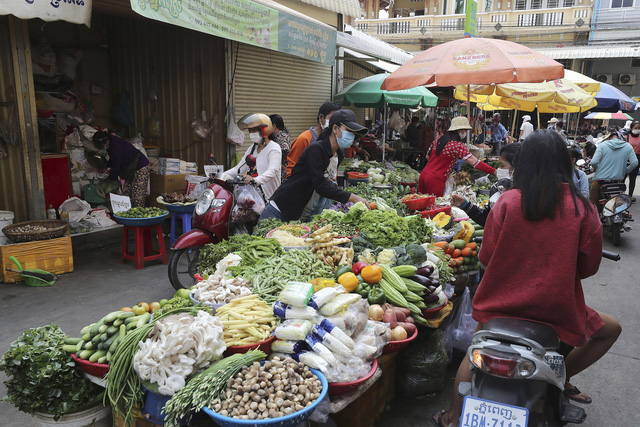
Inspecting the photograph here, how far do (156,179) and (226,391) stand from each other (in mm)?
7021

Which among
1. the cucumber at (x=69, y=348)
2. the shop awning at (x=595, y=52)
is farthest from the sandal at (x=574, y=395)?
Answer: the shop awning at (x=595, y=52)

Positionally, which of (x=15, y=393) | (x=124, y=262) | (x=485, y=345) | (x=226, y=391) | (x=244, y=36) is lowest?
(x=124, y=262)

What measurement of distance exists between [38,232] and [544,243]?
5.63 meters

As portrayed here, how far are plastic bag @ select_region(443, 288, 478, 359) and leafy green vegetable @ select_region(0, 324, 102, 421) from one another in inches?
112

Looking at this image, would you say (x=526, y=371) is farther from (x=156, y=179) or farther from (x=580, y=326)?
(x=156, y=179)

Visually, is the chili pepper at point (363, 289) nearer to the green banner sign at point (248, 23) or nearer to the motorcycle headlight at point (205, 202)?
the motorcycle headlight at point (205, 202)

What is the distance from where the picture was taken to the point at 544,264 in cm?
254

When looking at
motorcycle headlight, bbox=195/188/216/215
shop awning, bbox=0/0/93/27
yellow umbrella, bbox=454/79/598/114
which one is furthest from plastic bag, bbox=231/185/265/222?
yellow umbrella, bbox=454/79/598/114

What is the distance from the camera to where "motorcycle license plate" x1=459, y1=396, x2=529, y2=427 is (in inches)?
90.9

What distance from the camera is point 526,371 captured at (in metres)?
2.36

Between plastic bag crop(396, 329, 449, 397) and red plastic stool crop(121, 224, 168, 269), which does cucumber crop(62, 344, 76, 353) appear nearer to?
plastic bag crop(396, 329, 449, 397)

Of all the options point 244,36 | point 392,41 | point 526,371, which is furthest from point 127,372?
point 392,41

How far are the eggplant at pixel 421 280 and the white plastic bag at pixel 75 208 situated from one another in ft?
18.3

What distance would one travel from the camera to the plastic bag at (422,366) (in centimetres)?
368
